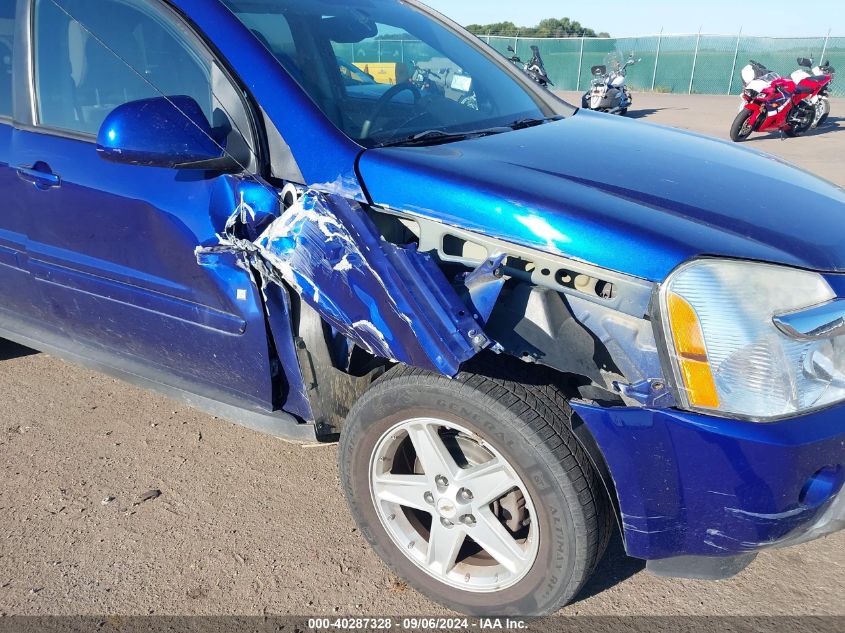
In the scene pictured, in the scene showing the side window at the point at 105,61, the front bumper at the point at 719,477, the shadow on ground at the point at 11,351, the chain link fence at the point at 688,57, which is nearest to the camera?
the front bumper at the point at 719,477

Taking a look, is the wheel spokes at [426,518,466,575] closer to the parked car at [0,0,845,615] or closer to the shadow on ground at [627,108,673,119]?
the parked car at [0,0,845,615]

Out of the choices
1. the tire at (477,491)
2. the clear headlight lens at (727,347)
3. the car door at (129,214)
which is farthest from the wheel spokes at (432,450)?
the clear headlight lens at (727,347)

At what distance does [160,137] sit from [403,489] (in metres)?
1.27

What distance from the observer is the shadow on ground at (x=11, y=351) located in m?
3.84

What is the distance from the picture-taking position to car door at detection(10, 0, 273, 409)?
87.2 inches

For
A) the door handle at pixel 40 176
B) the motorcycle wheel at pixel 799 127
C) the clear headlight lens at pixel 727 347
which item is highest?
the door handle at pixel 40 176

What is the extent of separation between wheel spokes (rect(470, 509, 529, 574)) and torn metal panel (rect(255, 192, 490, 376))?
0.55 meters

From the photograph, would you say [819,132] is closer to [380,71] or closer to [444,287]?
[380,71]

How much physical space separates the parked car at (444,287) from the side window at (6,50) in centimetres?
3

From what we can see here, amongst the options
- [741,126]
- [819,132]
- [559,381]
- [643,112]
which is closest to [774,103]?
[741,126]

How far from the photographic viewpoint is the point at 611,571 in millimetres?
2309

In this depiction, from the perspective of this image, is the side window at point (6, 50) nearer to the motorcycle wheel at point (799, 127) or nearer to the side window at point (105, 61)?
the side window at point (105, 61)

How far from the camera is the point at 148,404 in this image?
11.0 ft

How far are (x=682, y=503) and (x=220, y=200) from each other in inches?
61.2
